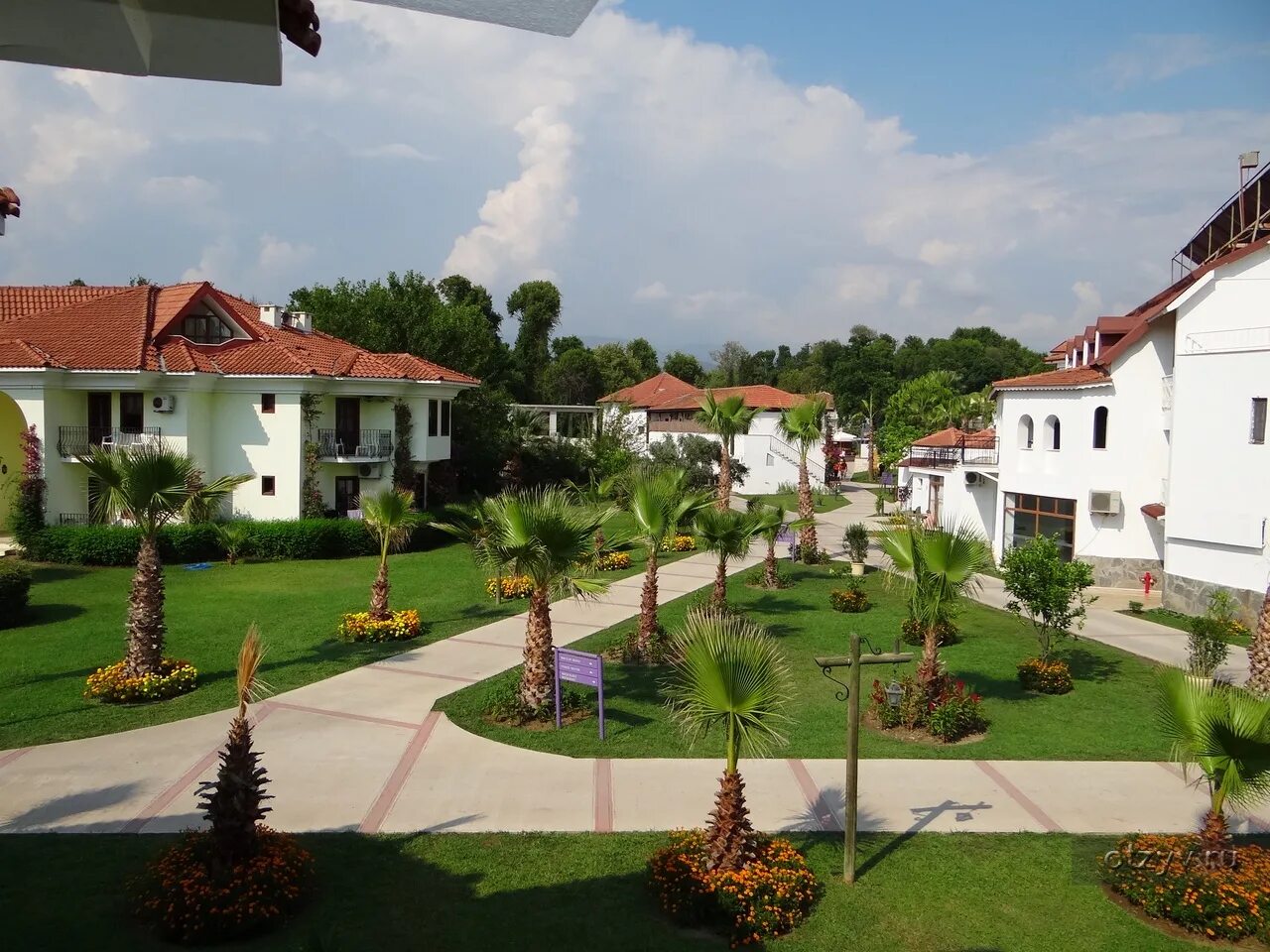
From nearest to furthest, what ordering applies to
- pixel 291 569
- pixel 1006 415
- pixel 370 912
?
pixel 370 912, pixel 291 569, pixel 1006 415

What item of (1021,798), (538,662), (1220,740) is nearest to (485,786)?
(538,662)

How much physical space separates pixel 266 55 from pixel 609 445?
42.1 meters

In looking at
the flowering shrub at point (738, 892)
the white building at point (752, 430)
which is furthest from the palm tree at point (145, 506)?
the white building at point (752, 430)

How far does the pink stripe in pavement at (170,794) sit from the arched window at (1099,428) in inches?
987

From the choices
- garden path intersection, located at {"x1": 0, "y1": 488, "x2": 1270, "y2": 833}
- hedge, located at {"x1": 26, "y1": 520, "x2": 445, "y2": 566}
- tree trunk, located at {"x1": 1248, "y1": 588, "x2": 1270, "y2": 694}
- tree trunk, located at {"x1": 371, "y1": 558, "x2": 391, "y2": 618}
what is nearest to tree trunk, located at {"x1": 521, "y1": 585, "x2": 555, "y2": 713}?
garden path intersection, located at {"x1": 0, "y1": 488, "x2": 1270, "y2": 833}

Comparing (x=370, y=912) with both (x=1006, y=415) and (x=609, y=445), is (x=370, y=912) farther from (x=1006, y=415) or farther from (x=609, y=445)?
(x=609, y=445)

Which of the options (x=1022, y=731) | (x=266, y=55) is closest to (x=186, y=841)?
(x=266, y=55)

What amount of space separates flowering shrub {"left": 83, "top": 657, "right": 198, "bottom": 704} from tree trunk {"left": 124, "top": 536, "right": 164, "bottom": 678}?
16 cm

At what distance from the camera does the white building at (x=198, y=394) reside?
27.8m

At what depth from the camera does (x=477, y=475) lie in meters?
41.7

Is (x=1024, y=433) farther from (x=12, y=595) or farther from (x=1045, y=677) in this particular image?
(x=12, y=595)

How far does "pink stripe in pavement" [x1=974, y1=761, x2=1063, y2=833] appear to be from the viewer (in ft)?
33.5

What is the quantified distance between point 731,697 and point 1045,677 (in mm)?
10062

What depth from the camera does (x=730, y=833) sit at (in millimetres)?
8266
